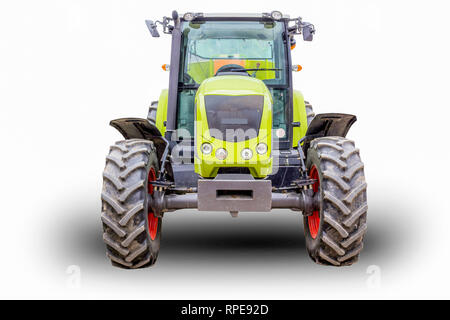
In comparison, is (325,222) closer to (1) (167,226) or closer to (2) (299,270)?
(2) (299,270)

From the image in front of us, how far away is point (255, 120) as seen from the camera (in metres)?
7.80

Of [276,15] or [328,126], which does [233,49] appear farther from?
[328,126]

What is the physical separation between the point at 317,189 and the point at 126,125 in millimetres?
2571

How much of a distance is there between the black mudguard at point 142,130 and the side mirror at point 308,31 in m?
2.52

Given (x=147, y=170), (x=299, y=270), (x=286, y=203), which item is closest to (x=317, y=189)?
(x=286, y=203)

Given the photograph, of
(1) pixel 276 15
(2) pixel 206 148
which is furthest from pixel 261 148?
(1) pixel 276 15

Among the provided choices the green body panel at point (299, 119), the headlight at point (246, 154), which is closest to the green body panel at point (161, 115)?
the green body panel at point (299, 119)

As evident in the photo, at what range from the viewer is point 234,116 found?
782 centimetres

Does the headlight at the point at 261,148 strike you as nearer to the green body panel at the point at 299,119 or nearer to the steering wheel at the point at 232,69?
the steering wheel at the point at 232,69

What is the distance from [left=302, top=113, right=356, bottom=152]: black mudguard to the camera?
8570mm

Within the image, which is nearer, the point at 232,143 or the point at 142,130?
the point at 232,143

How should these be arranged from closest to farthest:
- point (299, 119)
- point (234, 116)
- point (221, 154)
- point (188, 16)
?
point (221, 154) → point (234, 116) → point (188, 16) → point (299, 119)

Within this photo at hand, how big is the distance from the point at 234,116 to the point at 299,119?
2.52 m

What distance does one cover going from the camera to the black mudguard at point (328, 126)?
857cm
